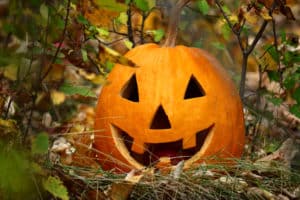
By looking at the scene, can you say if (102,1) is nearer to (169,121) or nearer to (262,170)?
(169,121)

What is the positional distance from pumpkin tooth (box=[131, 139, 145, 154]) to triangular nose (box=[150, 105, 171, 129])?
0.09m

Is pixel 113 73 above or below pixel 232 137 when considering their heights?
above

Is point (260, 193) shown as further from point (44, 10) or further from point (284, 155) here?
point (44, 10)

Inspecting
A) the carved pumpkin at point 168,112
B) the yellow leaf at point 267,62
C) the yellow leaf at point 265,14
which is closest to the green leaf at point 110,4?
the carved pumpkin at point 168,112

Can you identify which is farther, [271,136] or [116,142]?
[271,136]

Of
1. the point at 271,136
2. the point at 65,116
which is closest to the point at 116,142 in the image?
the point at 271,136

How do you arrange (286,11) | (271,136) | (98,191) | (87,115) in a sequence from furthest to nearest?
(87,115) < (271,136) < (286,11) < (98,191)

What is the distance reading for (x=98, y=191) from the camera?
2.08 meters

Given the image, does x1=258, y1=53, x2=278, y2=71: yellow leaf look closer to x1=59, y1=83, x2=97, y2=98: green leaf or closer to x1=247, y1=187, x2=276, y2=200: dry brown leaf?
x1=247, y1=187, x2=276, y2=200: dry brown leaf

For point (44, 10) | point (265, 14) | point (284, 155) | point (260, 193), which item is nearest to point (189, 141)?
point (260, 193)

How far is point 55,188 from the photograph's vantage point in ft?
6.02

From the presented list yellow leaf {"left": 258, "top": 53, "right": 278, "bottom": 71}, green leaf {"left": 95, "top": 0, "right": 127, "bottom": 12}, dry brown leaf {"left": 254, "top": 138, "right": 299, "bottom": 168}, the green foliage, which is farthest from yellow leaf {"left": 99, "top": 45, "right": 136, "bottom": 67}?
yellow leaf {"left": 258, "top": 53, "right": 278, "bottom": 71}

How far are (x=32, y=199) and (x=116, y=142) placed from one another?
0.76 meters

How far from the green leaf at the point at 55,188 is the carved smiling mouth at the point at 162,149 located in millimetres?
772
